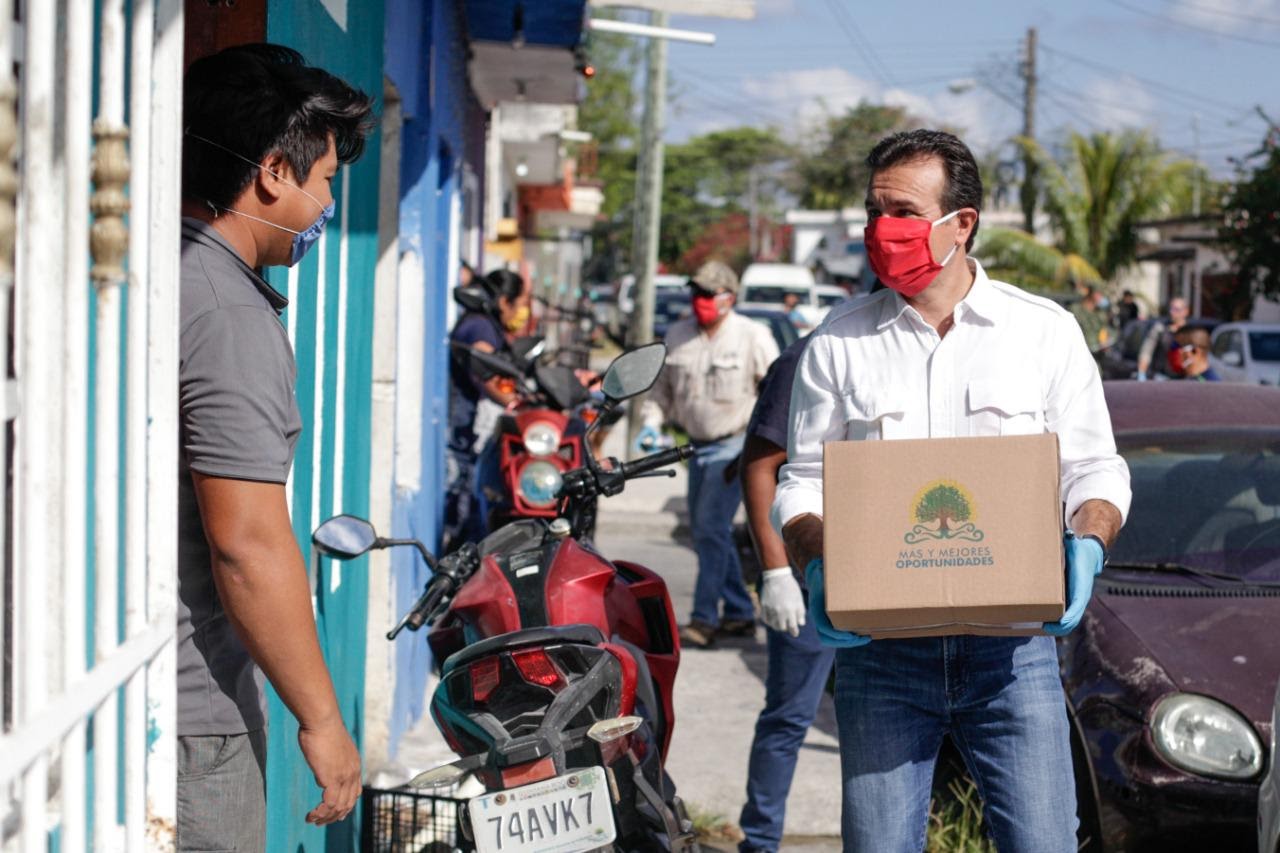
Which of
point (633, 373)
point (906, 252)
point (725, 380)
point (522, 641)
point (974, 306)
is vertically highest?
point (906, 252)

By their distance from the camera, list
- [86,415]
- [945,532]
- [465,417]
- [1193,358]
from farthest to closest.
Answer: [1193,358], [465,417], [945,532], [86,415]

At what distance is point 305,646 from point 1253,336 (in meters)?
20.3

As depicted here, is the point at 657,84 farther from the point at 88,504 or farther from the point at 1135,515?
the point at 88,504

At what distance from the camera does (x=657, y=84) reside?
17547mm

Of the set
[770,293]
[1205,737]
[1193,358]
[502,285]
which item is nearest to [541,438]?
[502,285]

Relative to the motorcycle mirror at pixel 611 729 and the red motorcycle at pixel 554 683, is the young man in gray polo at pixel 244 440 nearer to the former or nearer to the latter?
the red motorcycle at pixel 554 683

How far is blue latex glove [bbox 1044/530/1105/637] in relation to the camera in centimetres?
289

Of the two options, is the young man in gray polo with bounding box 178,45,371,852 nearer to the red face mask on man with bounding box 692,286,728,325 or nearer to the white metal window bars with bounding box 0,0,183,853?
the white metal window bars with bounding box 0,0,183,853

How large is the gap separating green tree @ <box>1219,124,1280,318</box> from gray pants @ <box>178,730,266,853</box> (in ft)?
83.9

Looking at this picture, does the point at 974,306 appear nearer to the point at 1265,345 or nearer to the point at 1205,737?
the point at 1205,737

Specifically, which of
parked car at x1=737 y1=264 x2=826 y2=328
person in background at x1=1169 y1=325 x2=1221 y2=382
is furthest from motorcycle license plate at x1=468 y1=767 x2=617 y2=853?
parked car at x1=737 y1=264 x2=826 y2=328

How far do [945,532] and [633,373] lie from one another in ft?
4.24

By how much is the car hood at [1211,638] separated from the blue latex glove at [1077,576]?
4.34ft

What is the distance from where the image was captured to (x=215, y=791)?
2.46 metres
